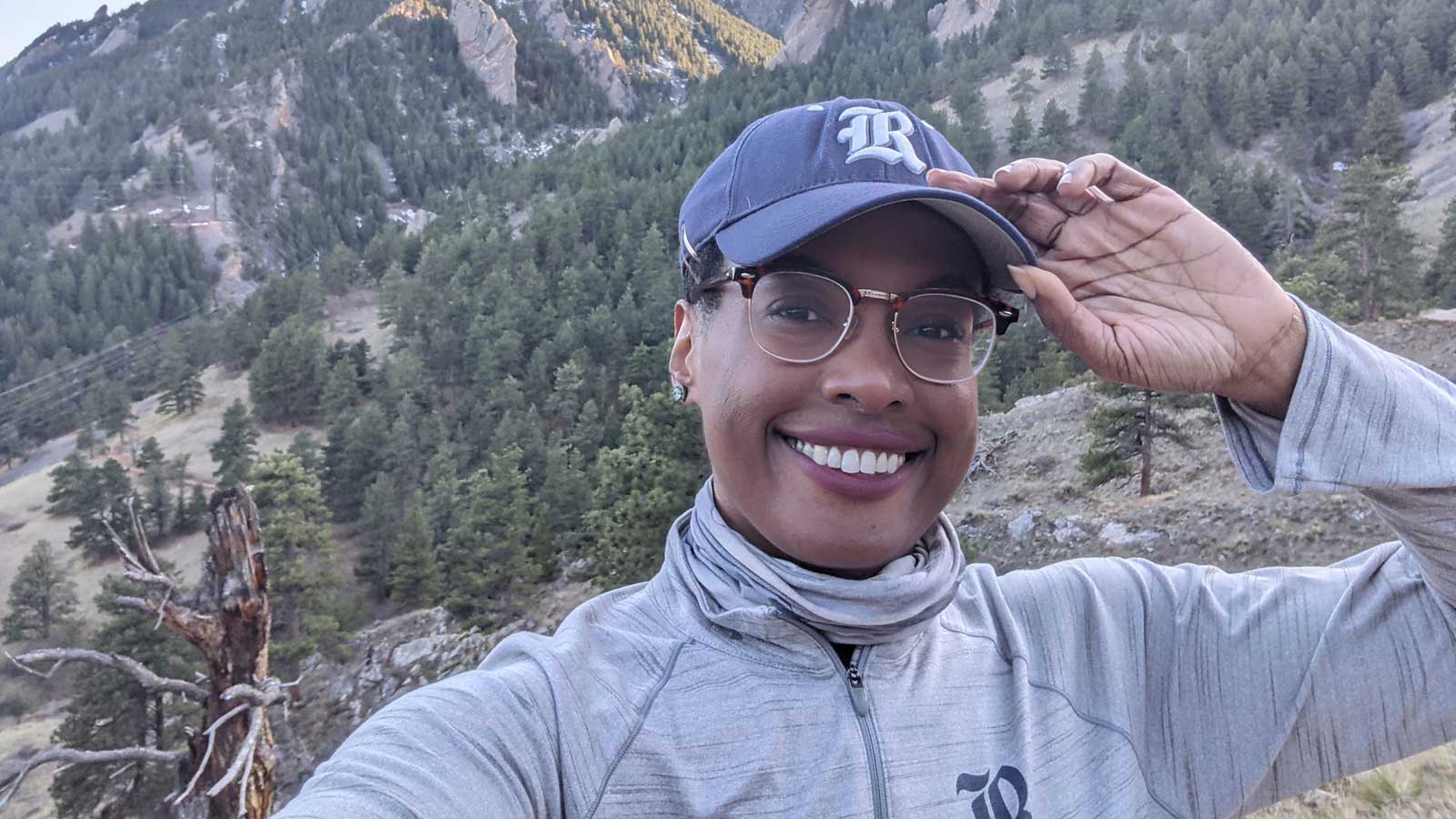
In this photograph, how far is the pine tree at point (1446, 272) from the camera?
93.5 ft

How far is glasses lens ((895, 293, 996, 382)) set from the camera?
167 centimetres

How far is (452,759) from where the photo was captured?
1361 mm

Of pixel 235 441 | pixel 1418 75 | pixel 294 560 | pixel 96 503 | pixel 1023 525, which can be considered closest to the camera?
pixel 1023 525

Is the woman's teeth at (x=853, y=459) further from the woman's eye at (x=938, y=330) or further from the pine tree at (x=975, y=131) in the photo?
the pine tree at (x=975, y=131)

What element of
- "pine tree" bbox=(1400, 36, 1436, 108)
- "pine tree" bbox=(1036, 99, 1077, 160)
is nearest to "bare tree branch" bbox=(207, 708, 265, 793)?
"pine tree" bbox=(1036, 99, 1077, 160)

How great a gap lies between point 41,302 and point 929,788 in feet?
326

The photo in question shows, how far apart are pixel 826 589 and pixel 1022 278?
28.2 inches

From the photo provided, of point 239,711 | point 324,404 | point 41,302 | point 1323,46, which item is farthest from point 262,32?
point 239,711

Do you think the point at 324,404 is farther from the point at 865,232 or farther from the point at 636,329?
the point at 865,232

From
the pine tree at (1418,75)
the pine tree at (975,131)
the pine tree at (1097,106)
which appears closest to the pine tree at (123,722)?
the pine tree at (975,131)

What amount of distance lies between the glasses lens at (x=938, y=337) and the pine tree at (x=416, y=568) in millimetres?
28282

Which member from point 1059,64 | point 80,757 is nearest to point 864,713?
point 80,757

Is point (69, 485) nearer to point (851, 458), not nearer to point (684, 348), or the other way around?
point (684, 348)

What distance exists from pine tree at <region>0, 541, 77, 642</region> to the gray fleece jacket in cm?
4081
